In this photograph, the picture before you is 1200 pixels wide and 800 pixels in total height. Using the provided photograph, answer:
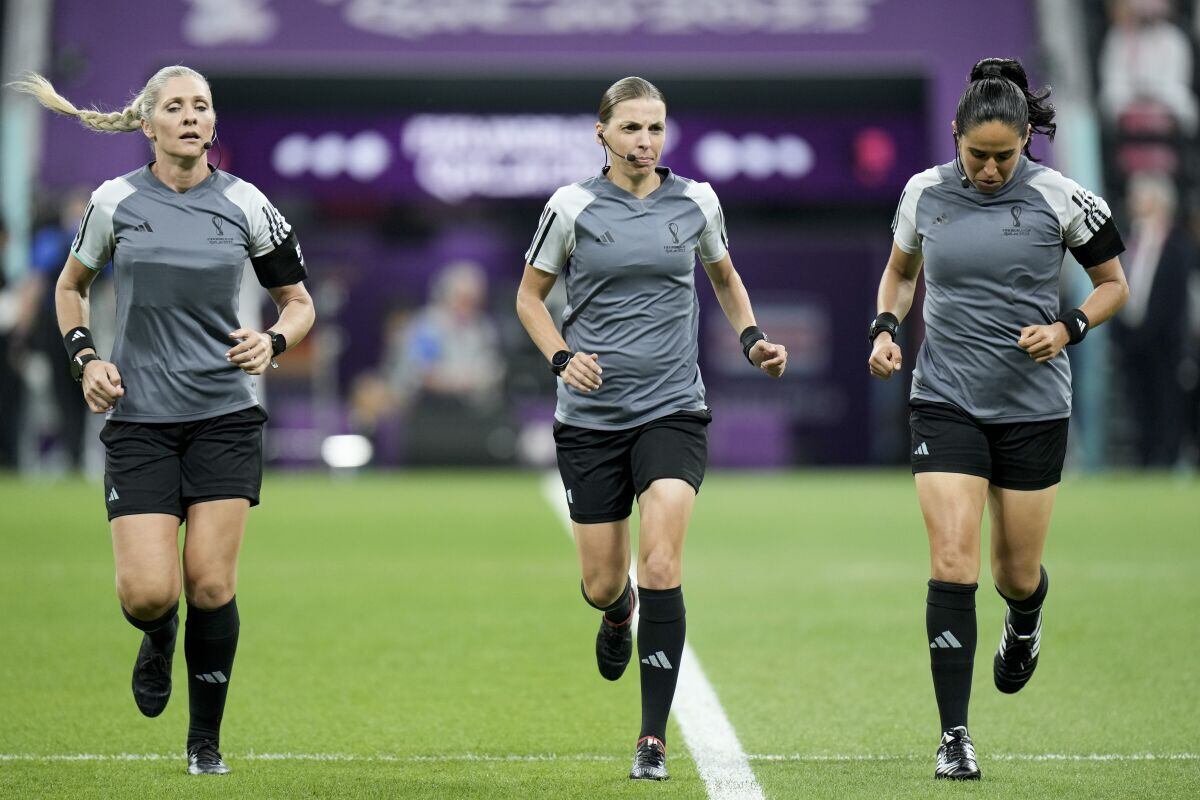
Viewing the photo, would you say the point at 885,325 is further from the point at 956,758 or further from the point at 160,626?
the point at 160,626

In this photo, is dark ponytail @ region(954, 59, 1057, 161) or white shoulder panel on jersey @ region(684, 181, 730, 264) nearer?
dark ponytail @ region(954, 59, 1057, 161)

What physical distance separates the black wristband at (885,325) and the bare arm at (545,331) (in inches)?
36.9

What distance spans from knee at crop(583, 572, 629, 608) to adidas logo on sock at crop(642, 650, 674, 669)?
2.29 ft

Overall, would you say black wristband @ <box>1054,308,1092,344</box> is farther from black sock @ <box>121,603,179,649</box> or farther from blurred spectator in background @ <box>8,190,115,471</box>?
blurred spectator in background @ <box>8,190,115,471</box>

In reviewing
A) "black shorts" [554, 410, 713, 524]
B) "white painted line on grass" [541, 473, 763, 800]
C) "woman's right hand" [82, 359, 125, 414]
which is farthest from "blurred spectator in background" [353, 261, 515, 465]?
"woman's right hand" [82, 359, 125, 414]

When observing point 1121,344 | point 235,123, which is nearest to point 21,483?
point 235,123

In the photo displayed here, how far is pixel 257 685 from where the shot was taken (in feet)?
25.4

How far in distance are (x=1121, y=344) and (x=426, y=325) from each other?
25.9ft

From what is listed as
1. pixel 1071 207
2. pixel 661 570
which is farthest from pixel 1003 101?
pixel 661 570

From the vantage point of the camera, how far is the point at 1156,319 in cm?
2092

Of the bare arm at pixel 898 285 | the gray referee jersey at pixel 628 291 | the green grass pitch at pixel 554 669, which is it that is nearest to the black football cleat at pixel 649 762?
the green grass pitch at pixel 554 669

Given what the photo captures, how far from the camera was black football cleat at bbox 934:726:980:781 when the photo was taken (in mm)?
5773

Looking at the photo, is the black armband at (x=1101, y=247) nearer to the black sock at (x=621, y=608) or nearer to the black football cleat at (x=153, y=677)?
the black sock at (x=621, y=608)

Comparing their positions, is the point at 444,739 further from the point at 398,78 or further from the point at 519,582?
the point at 398,78
